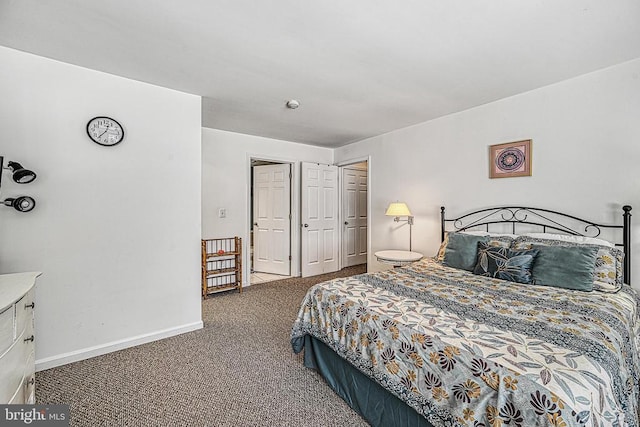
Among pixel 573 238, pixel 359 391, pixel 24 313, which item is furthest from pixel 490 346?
pixel 24 313

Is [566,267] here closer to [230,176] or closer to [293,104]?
[293,104]

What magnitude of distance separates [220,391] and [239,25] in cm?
247

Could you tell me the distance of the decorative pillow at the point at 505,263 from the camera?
2.31 meters

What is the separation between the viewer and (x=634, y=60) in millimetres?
2307

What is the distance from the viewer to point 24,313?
1554 millimetres

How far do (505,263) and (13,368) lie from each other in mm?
3224

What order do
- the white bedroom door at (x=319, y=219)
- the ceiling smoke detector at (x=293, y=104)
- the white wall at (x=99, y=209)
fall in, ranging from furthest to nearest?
the white bedroom door at (x=319, y=219) → the ceiling smoke detector at (x=293, y=104) → the white wall at (x=99, y=209)

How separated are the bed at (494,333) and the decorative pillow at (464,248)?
0.04 ft

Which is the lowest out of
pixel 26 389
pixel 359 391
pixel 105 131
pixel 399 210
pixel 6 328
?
pixel 359 391

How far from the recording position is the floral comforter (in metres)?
1.03

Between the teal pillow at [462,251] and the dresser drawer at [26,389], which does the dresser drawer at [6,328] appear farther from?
the teal pillow at [462,251]

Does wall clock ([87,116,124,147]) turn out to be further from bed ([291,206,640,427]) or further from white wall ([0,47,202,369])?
bed ([291,206,640,427])

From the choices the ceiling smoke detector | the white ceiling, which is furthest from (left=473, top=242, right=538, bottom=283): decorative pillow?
the ceiling smoke detector

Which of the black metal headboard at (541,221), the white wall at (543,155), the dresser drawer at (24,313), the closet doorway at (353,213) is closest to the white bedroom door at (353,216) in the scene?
the closet doorway at (353,213)
